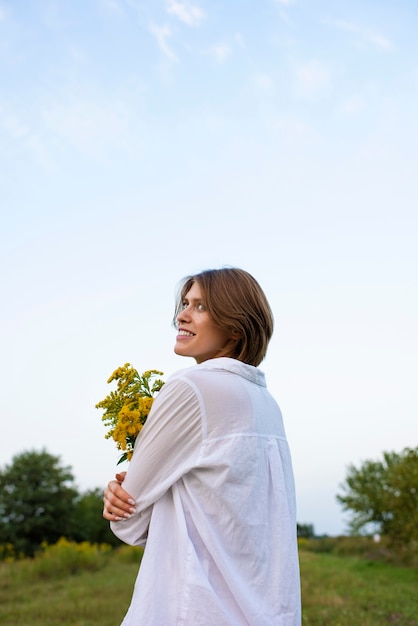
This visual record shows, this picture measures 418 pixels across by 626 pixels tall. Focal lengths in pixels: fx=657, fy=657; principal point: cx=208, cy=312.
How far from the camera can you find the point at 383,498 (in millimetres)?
29922

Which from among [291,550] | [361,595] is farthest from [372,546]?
[291,550]

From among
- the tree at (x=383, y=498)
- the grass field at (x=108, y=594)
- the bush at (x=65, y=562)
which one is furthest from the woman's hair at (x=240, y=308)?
the tree at (x=383, y=498)

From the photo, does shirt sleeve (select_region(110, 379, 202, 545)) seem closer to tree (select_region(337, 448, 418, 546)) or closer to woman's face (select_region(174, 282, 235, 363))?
woman's face (select_region(174, 282, 235, 363))

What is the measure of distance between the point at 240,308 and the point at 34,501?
113 feet

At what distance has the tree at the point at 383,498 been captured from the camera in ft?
84.2

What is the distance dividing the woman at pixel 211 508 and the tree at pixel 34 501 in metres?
33.3

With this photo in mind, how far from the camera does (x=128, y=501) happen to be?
2.17 m

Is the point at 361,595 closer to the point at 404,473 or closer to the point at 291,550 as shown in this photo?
the point at 291,550

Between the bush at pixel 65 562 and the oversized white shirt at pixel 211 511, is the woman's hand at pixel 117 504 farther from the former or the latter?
the bush at pixel 65 562

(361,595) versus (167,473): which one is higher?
(167,473)

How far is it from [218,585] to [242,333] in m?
0.90

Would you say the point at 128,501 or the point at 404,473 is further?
the point at 404,473

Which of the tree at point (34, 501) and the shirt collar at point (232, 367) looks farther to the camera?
the tree at point (34, 501)

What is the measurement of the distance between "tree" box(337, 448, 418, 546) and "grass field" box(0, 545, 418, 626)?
23.4 feet
